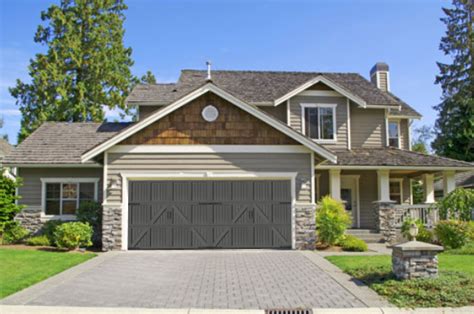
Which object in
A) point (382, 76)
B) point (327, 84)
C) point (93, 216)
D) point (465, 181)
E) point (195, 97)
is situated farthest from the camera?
point (465, 181)

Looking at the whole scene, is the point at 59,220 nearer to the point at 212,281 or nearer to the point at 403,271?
the point at 212,281

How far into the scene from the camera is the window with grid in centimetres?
1775

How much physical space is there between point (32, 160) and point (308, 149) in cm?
1048

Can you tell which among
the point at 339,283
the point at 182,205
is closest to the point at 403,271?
the point at 339,283

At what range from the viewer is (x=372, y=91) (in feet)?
73.8

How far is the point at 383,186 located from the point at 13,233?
1435cm

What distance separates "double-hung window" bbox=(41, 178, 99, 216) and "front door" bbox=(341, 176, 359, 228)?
1066cm


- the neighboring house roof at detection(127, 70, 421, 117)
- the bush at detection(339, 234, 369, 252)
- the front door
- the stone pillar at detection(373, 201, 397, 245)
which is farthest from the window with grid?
the stone pillar at detection(373, 201, 397, 245)

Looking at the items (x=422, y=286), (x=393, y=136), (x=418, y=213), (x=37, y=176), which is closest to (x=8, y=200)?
(x=37, y=176)

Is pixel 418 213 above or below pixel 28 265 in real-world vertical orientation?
above

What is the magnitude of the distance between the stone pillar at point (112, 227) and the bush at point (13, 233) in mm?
4150

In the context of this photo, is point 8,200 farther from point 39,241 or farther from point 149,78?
point 149,78

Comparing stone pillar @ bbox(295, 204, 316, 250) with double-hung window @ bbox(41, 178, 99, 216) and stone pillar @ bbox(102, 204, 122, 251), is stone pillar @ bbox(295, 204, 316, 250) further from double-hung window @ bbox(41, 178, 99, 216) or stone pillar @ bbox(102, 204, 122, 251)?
double-hung window @ bbox(41, 178, 99, 216)

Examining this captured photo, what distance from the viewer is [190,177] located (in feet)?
49.9
